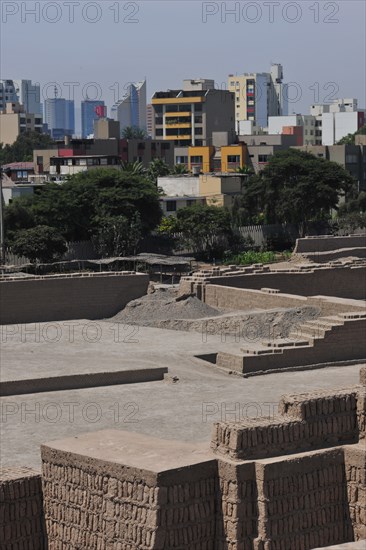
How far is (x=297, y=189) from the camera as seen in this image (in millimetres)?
51219

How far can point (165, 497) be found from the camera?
12070mm

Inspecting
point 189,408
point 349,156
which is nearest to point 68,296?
point 189,408

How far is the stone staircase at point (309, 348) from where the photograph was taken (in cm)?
2675

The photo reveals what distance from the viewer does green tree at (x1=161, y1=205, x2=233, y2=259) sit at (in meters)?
46.0

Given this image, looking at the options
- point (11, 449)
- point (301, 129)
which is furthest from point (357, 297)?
point (301, 129)

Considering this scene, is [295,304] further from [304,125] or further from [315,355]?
[304,125]

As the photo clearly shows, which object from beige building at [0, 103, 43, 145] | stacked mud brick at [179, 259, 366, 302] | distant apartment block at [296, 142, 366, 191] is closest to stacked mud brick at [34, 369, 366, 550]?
stacked mud brick at [179, 259, 366, 302]

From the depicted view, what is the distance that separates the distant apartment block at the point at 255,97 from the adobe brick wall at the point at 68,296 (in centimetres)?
11131

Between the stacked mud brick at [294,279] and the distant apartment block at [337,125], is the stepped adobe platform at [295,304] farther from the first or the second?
the distant apartment block at [337,125]

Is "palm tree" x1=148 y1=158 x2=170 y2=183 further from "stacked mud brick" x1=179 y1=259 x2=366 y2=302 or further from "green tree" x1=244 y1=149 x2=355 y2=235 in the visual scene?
"stacked mud brick" x1=179 y1=259 x2=366 y2=302

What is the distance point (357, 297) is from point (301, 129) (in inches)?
2934

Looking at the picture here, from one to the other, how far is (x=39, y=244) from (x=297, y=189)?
13339 mm

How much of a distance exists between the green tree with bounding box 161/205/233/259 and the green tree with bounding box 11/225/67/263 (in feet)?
18.4

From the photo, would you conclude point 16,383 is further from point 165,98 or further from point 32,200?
point 165,98
